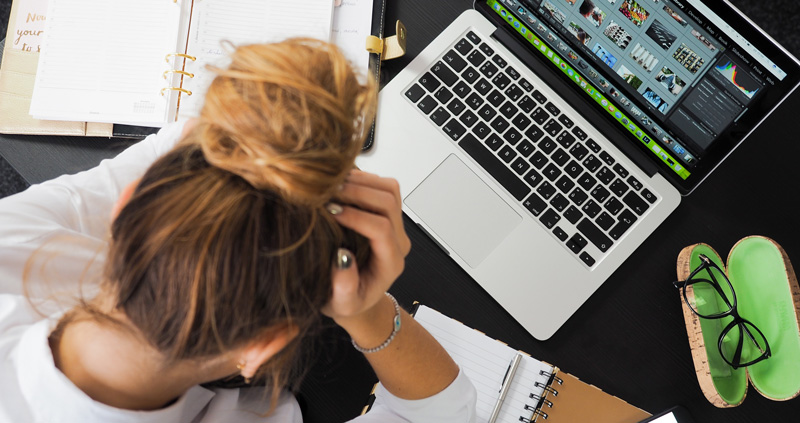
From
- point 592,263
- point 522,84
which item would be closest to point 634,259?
point 592,263

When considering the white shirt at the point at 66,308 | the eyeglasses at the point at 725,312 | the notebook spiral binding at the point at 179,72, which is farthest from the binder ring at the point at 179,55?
the eyeglasses at the point at 725,312

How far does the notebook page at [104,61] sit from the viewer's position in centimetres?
71

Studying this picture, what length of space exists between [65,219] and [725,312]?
81 cm

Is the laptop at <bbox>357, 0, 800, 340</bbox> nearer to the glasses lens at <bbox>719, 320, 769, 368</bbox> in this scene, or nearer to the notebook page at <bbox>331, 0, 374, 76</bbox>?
the notebook page at <bbox>331, 0, 374, 76</bbox>

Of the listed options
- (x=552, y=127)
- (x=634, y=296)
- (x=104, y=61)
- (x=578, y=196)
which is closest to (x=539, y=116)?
(x=552, y=127)

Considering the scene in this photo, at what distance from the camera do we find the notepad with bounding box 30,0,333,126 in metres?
0.71

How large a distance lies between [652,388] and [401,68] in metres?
0.57

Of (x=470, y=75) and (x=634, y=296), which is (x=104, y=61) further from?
(x=634, y=296)

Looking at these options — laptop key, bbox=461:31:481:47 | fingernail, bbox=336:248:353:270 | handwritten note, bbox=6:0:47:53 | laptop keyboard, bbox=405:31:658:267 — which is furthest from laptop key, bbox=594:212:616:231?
handwritten note, bbox=6:0:47:53

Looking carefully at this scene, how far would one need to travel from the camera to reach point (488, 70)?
760 millimetres

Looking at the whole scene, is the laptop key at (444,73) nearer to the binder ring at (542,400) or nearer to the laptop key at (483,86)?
the laptop key at (483,86)

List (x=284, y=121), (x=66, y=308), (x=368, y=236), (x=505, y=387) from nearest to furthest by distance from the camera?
1. (x=284, y=121)
2. (x=368, y=236)
3. (x=66, y=308)
4. (x=505, y=387)

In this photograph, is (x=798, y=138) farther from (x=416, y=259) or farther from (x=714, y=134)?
(x=416, y=259)

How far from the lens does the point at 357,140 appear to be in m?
0.35
